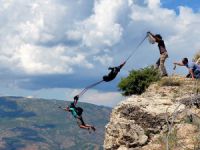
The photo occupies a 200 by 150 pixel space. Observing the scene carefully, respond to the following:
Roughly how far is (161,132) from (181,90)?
378cm

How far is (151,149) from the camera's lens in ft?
78.9

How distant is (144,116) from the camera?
26984 millimetres

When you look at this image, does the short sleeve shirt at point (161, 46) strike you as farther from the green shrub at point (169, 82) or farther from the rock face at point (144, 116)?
the rock face at point (144, 116)

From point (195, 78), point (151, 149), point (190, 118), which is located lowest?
point (151, 149)

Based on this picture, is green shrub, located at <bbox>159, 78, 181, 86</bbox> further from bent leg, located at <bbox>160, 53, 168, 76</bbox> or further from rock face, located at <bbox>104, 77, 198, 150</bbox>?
bent leg, located at <bbox>160, 53, 168, 76</bbox>

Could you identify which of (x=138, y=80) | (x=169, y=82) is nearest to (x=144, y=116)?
(x=169, y=82)

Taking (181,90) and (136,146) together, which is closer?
(136,146)

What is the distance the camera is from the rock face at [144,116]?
25.8 metres

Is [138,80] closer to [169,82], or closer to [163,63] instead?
[163,63]

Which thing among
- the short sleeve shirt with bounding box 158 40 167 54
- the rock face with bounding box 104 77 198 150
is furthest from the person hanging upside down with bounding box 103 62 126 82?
the short sleeve shirt with bounding box 158 40 167 54

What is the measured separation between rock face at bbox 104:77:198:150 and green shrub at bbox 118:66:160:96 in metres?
3.90

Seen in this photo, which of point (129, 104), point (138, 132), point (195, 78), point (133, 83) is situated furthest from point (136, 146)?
point (133, 83)

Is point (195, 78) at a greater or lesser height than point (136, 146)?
greater

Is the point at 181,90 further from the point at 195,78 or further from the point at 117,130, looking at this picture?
the point at 117,130
